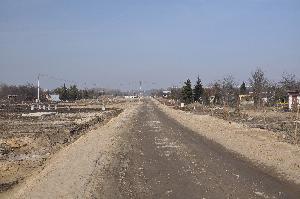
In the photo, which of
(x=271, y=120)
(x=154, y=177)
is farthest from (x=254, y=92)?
(x=154, y=177)

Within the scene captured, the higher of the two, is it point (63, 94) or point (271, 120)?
point (63, 94)

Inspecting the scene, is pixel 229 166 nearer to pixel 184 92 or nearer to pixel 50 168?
pixel 50 168

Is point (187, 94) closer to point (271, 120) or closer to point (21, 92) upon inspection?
point (271, 120)

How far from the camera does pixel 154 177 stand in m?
13.3

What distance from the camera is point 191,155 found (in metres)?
18.2

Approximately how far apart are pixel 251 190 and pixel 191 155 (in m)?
7.22

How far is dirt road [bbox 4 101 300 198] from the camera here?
36.0ft

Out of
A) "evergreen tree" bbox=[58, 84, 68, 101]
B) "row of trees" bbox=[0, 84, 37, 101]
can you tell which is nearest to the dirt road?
"row of trees" bbox=[0, 84, 37, 101]

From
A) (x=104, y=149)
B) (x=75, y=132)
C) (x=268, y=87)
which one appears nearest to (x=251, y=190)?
(x=104, y=149)

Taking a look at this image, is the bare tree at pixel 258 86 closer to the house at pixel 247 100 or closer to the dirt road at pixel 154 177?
the house at pixel 247 100

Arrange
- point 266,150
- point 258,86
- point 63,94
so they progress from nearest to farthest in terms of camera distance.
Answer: point 266,150 < point 258,86 < point 63,94

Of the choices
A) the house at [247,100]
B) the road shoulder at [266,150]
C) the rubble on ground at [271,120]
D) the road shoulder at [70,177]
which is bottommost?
the road shoulder at [70,177]

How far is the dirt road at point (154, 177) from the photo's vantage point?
1098 centimetres

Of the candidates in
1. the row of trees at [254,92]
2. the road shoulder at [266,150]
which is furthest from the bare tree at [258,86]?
the road shoulder at [266,150]
